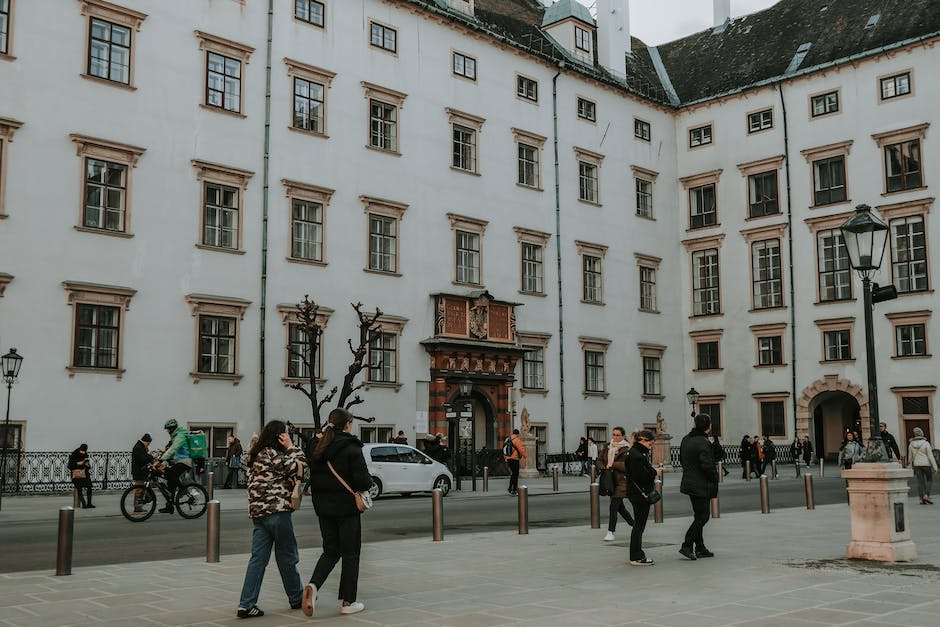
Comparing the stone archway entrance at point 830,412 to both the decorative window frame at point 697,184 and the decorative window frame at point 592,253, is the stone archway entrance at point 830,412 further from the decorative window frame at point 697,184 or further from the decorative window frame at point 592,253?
the decorative window frame at point 592,253

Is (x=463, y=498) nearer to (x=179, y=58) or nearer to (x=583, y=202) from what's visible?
(x=179, y=58)

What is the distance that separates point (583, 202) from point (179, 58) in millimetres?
18253

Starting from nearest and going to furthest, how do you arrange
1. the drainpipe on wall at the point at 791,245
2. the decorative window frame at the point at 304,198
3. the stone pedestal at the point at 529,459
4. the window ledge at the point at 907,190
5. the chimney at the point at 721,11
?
the decorative window frame at the point at 304,198 → the stone pedestal at the point at 529,459 → the window ledge at the point at 907,190 → the drainpipe on wall at the point at 791,245 → the chimney at the point at 721,11

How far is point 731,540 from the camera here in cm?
1505

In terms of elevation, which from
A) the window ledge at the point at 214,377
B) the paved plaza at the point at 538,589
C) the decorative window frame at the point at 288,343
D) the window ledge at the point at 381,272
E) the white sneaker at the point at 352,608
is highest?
the window ledge at the point at 381,272

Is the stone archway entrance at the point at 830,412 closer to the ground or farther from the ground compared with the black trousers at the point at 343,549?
farther from the ground

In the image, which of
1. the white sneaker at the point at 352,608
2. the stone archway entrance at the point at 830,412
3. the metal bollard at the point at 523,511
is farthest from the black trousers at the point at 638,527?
the stone archway entrance at the point at 830,412

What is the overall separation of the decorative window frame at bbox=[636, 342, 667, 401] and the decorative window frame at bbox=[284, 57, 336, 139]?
17622mm

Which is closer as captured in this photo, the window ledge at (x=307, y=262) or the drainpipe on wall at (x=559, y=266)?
the window ledge at (x=307, y=262)

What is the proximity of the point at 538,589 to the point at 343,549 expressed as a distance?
2404mm

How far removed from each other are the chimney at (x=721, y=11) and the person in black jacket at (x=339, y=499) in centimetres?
4948

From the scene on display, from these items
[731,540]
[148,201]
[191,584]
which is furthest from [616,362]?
[191,584]

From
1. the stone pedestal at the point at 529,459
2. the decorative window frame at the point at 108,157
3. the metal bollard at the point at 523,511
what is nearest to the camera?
the metal bollard at the point at 523,511

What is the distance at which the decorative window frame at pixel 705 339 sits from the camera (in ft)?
151
